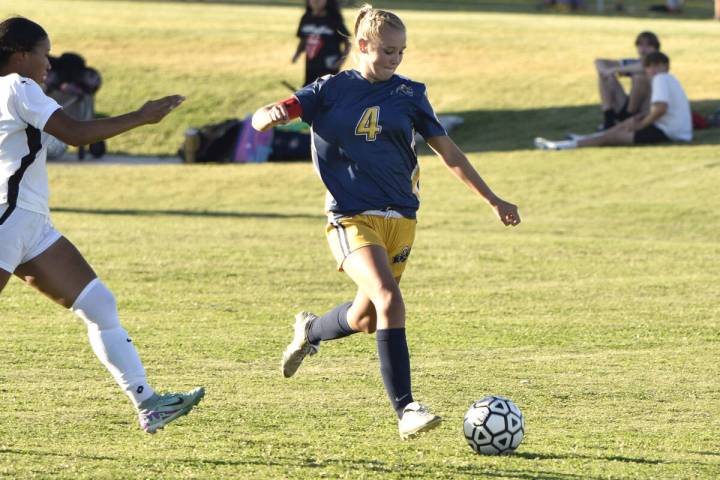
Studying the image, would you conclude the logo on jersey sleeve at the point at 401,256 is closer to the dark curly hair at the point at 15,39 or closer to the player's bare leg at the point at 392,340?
the player's bare leg at the point at 392,340

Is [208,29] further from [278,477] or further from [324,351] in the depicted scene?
[278,477]

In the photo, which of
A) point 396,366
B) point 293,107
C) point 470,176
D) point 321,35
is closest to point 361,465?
point 396,366

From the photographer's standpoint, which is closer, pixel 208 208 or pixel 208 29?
pixel 208 208

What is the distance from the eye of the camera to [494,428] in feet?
20.7

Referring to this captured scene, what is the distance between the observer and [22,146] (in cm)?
632

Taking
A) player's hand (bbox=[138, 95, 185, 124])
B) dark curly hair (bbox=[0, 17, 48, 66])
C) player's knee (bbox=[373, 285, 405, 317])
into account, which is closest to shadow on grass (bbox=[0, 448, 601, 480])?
player's knee (bbox=[373, 285, 405, 317])

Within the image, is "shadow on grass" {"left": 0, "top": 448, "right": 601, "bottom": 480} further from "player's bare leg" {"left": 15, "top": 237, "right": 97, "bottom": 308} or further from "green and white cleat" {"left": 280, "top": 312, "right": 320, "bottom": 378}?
"green and white cleat" {"left": 280, "top": 312, "right": 320, "bottom": 378}

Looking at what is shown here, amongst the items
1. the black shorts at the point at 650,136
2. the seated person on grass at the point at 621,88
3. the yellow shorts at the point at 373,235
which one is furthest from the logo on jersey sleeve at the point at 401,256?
the black shorts at the point at 650,136

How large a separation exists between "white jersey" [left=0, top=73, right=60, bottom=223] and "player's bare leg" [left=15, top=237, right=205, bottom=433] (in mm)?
268

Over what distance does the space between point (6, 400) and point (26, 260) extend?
1354 millimetres

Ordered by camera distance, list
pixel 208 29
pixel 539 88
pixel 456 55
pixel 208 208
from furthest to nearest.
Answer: pixel 208 29 → pixel 456 55 → pixel 539 88 → pixel 208 208

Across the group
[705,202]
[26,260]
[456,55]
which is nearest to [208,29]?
[456,55]

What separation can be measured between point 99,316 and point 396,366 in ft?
4.80

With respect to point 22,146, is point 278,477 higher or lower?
lower
